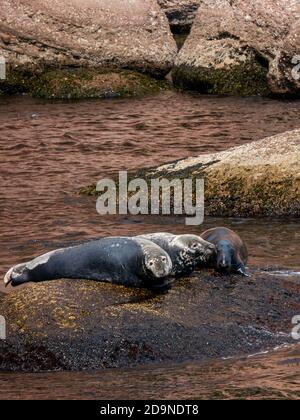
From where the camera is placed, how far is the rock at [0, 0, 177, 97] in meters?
17.4

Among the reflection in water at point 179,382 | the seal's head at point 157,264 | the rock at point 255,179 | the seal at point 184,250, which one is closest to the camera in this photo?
the reflection in water at point 179,382

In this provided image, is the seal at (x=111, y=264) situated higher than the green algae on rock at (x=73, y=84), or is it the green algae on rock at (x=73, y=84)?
the green algae on rock at (x=73, y=84)

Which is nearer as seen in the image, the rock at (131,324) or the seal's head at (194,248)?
the rock at (131,324)

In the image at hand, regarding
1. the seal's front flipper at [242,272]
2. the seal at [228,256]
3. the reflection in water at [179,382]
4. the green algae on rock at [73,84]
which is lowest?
the reflection in water at [179,382]

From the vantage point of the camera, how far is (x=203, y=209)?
1104cm

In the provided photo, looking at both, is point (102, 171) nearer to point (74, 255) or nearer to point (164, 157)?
point (164, 157)

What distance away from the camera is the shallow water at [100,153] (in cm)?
1012

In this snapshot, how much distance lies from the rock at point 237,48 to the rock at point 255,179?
5.63 meters

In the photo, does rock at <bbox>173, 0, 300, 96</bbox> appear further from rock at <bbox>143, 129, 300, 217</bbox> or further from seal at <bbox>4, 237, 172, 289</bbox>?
seal at <bbox>4, 237, 172, 289</bbox>

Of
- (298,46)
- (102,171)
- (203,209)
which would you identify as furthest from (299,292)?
(298,46)

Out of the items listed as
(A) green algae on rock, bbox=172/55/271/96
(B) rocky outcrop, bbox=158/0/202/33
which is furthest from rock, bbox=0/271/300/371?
(B) rocky outcrop, bbox=158/0/202/33

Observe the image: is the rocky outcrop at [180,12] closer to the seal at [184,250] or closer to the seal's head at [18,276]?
the seal at [184,250]

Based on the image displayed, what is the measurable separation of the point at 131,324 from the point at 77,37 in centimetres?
1101

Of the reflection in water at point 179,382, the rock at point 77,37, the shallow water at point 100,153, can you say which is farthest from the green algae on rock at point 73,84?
the reflection in water at point 179,382
